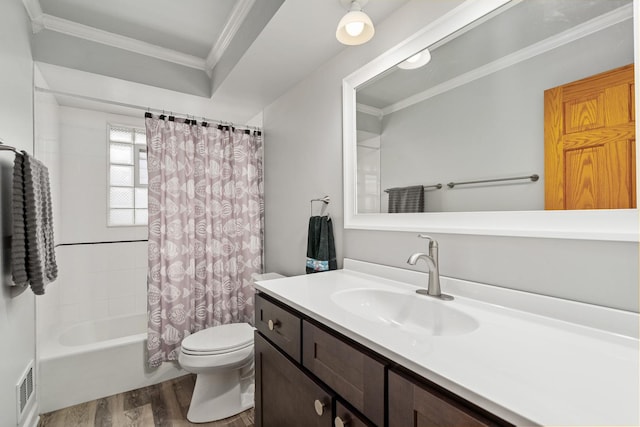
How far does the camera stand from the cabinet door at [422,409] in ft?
1.80

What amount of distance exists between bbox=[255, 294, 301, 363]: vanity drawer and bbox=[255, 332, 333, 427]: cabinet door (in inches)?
1.6

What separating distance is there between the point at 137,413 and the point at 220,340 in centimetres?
66

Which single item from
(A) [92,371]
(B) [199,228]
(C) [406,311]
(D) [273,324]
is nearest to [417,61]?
(C) [406,311]

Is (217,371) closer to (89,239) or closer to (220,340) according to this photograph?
(220,340)

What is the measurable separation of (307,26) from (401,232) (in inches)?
43.4

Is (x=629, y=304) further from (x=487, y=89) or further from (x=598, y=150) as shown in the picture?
(x=487, y=89)

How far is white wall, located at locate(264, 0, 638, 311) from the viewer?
808 millimetres

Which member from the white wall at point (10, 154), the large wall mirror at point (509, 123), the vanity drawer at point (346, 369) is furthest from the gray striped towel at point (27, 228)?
the large wall mirror at point (509, 123)

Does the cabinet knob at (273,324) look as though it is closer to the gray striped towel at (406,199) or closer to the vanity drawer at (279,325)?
the vanity drawer at (279,325)

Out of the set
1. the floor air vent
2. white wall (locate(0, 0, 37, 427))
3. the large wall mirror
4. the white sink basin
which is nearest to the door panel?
the large wall mirror

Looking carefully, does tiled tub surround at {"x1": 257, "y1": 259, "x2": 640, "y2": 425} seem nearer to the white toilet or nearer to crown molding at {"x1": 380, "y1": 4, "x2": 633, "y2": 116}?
crown molding at {"x1": 380, "y1": 4, "x2": 633, "y2": 116}

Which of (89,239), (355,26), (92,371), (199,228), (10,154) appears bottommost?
(92,371)

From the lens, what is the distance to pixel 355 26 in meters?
1.25

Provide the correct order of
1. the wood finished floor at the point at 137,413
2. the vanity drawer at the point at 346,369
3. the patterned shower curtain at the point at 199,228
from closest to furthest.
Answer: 1. the vanity drawer at the point at 346,369
2. the wood finished floor at the point at 137,413
3. the patterned shower curtain at the point at 199,228
